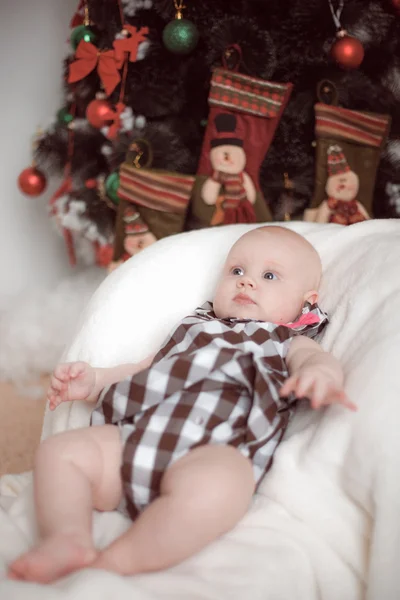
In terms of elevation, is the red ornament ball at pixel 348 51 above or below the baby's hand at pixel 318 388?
above

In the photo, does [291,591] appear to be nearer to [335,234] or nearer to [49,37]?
[335,234]

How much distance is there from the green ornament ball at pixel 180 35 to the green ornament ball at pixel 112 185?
0.41 meters

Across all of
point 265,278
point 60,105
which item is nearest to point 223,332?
point 265,278

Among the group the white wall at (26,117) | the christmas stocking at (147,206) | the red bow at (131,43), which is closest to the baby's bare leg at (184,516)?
the christmas stocking at (147,206)

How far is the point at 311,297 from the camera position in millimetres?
1129

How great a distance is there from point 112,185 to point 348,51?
2.56 feet

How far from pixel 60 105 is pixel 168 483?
6.02ft

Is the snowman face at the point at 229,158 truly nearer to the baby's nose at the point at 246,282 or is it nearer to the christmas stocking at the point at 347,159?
the christmas stocking at the point at 347,159

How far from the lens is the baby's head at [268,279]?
42.3 inches

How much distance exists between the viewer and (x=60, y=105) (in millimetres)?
2283

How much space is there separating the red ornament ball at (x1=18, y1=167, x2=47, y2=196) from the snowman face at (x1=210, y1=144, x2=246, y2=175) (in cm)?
58

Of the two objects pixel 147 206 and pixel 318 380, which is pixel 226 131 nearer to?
pixel 147 206

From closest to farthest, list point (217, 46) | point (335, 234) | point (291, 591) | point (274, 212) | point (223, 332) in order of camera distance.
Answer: point (291, 591) → point (223, 332) → point (335, 234) → point (217, 46) → point (274, 212)

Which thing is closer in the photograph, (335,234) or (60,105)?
(335,234)
